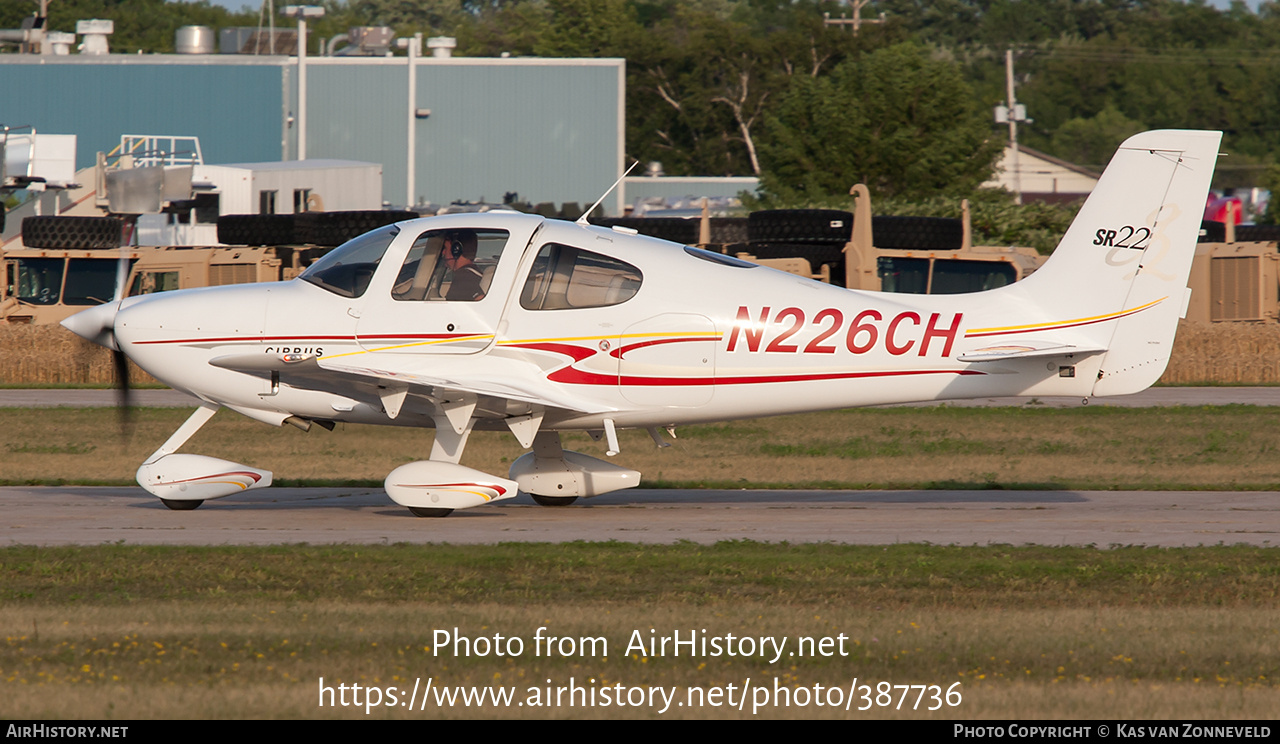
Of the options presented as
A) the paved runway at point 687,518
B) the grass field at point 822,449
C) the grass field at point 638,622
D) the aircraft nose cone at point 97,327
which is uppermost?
the aircraft nose cone at point 97,327

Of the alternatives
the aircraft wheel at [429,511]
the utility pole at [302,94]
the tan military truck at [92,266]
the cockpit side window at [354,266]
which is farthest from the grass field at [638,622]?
the utility pole at [302,94]

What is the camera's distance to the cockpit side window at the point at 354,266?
11.6 m

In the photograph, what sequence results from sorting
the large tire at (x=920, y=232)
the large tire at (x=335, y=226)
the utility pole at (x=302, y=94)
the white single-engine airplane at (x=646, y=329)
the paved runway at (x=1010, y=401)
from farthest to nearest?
the utility pole at (x=302, y=94), the large tire at (x=920, y=232), the large tire at (x=335, y=226), the paved runway at (x=1010, y=401), the white single-engine airplane at (x=646, y=329)

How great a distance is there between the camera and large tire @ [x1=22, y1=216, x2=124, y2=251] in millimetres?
25266

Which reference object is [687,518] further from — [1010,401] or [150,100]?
[150,100]

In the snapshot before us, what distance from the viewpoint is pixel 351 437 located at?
18.0 meters

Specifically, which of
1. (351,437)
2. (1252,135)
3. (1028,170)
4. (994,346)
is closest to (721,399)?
(994,346)

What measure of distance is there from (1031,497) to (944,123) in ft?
138

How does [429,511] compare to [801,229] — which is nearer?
[429,511]

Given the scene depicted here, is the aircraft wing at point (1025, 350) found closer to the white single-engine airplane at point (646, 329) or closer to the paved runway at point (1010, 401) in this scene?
the white single-engine airplane at point (646, 329)

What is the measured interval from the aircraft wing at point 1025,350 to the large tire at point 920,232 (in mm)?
16492

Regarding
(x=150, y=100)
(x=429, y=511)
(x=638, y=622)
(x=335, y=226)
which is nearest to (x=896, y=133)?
(x=150, y=100)

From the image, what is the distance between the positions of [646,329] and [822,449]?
6.17m

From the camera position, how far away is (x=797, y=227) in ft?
93.1
